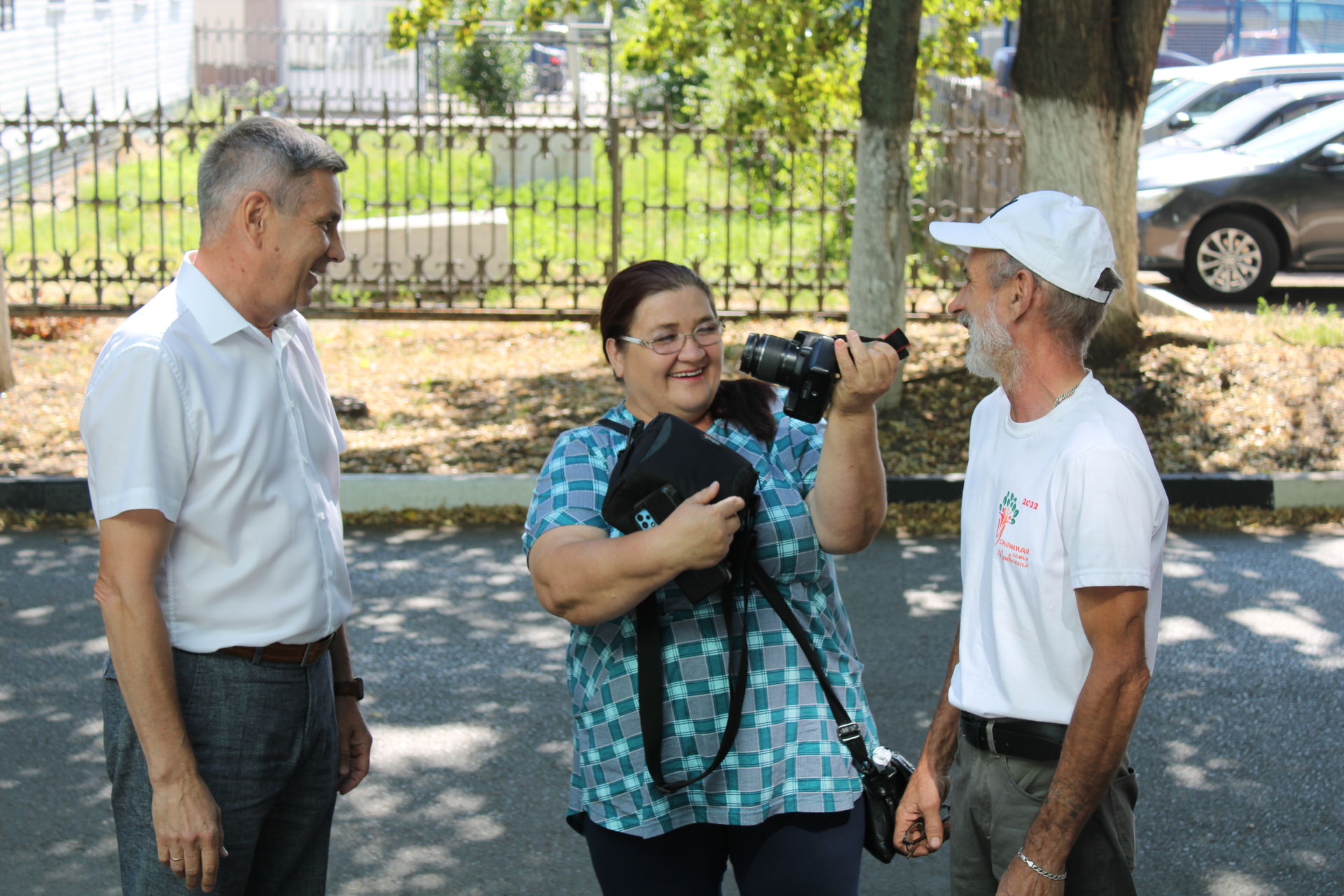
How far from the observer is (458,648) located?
571 centimetres

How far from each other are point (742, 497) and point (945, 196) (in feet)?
45.9

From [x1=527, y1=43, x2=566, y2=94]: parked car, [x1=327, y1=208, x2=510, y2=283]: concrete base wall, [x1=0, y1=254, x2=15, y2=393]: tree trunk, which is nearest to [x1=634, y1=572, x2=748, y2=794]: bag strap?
[x1=0, y1=254, x2=15, y2=393]: tree trunk

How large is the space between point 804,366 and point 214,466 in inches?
42.7

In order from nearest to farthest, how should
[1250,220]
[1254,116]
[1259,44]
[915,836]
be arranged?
[915,836], [1250,220], [1254,116], [1259,44]

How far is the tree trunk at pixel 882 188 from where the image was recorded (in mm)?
8383

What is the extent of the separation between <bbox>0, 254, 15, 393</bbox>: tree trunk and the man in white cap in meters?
7.79

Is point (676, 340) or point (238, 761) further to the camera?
point (676, 340)

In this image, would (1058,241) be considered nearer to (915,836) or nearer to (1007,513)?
(1007,513)

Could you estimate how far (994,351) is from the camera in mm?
2604

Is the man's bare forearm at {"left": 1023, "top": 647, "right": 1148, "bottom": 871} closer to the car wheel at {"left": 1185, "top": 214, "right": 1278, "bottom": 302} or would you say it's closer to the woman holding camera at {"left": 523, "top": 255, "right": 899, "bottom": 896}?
the woman holding camera at {"left": 523, "top": 255, "right": 899, "bottom": 896}

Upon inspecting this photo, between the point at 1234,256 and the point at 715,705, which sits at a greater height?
the point at 1234,256

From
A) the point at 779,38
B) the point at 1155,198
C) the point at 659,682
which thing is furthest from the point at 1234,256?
the point at 659,682

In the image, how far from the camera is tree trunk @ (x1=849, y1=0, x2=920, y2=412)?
8.38 metres

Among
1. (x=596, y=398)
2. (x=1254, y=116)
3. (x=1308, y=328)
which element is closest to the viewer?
(x=596, y=398)
